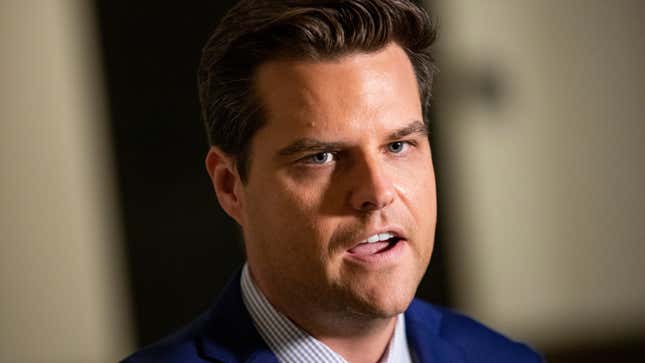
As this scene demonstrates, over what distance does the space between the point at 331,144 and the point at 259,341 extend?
34 cm

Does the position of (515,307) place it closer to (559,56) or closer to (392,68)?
(559,56)

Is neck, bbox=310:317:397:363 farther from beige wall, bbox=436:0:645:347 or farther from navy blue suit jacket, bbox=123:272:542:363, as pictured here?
beige wall, bbox=436:0:645:347

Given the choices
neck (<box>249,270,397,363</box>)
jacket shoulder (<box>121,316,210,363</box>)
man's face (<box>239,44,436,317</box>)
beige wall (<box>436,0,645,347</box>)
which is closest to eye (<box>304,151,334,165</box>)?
man's face (<box>239,44,436,317</box>)

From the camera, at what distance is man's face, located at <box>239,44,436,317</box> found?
4.21 ft

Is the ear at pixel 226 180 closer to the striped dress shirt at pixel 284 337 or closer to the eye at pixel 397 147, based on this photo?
the striped dress shirt at pixel 284 337

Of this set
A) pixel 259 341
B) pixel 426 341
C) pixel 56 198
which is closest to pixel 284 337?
pixel 259 341

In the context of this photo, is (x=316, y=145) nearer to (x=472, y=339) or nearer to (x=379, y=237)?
(x=379, y=237)

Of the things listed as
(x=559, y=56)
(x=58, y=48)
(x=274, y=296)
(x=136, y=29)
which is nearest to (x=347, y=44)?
(x=274, y=296)

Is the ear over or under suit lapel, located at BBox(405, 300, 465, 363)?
over

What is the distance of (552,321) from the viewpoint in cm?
379

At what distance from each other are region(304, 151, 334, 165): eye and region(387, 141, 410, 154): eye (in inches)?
3.6

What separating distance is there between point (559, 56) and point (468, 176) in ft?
2.04

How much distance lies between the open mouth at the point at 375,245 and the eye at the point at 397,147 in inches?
4.8

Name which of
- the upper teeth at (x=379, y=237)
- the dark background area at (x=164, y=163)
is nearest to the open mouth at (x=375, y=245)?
the upper teeth at (x=379, y=237)
